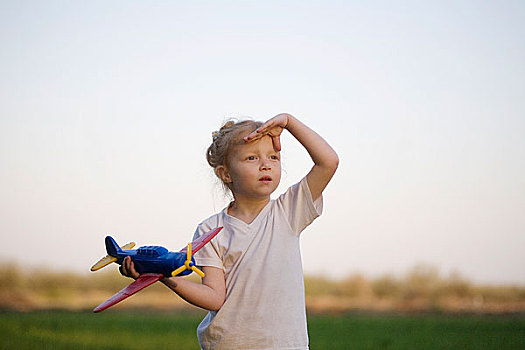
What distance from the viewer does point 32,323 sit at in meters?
12.4

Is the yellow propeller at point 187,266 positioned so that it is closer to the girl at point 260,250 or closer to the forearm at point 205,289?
the forearm at point 205,289

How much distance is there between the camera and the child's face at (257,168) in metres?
3.45

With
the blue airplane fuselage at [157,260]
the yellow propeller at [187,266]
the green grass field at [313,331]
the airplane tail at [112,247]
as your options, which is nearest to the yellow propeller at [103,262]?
the airplane tail at [112,247]

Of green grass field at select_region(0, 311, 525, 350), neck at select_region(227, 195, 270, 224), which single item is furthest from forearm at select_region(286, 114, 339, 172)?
green grass field at select_region(0, 311, 525, 350)

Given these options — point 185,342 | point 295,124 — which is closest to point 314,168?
point 295,124

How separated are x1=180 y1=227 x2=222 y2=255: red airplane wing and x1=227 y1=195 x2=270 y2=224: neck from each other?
0.26 metres

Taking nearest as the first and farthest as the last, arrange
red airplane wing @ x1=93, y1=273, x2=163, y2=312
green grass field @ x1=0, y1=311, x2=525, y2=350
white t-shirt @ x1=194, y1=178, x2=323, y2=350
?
red airplane wing @ x1=93, y1=273, x2=163, y2=312, white t-shirt @ x1=194, y1=178, x2=323, y2=350, green grass field @ x1=0, y1=311, x2=525, y2=350

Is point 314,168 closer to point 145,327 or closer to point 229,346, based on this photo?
point 229,346

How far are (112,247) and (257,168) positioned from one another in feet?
2.79

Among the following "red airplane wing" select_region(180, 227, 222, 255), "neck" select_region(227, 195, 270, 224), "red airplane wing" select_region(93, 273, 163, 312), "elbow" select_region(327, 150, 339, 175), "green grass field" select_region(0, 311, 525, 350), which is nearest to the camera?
"red airplane wing" select_region(93, 273, 163, 312)

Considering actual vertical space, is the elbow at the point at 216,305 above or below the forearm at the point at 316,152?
below

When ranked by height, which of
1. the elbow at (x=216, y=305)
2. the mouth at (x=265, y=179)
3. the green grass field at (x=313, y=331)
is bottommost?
the green grass field at (x=313, y=331)

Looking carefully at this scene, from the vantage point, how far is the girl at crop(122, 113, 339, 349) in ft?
10.8

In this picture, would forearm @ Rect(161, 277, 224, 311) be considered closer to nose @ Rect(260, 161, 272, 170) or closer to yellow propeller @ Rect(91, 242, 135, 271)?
yellow propeller @ Rect(91, 242, 135, 271)
